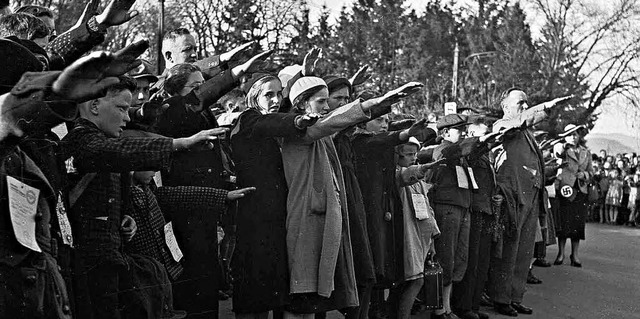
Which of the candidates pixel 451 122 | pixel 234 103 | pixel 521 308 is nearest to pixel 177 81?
pixel 234 103

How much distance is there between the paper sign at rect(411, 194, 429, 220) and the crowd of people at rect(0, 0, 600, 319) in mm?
19

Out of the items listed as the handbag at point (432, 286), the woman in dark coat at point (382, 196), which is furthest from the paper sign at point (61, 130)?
the handbag at point (432, 286)

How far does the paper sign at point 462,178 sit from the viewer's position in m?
7.52

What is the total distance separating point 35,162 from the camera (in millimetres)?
3021

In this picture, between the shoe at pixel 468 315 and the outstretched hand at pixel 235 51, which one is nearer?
the outstretched hand at pixel 235 51

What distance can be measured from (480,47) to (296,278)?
40746 millimetres

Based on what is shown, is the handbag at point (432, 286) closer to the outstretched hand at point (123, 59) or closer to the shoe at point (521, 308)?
the shoe at point (521, 308)

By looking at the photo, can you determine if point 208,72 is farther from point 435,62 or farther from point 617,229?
point 435,62

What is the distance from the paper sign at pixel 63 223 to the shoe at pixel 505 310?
5.85m

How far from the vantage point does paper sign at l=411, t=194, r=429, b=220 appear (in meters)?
6.68

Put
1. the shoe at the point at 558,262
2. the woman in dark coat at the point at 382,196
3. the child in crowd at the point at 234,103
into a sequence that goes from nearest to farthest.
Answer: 1. the woman in dark coat at the point at 382,196
2. the child in crowd at the point at 234,103
3. the shoe at the point at 558,262

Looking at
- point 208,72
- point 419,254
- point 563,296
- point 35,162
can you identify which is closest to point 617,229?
point 563,296

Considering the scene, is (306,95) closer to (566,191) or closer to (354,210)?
(354,210)

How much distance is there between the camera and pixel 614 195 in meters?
24.1
